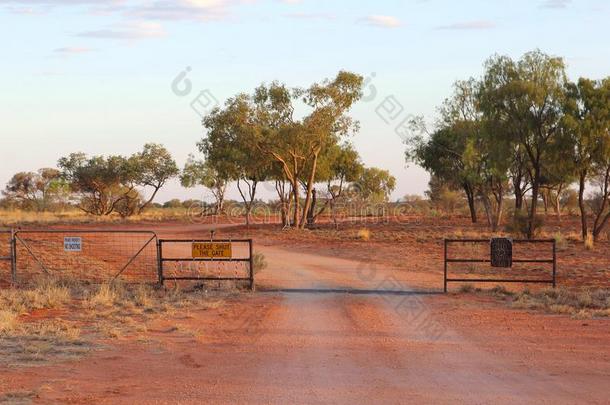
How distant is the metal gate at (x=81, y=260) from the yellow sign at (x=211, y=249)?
1130 mm

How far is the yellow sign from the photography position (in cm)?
1938

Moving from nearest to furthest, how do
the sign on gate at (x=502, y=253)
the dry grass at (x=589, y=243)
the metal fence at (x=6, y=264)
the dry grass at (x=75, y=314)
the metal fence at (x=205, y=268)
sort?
the dry grass at (x=75, y=314), the sign on gate at (x=502, y=253), the metal fence at (x=205, y=268), the metal fence at (x=6, y=264), the dry grass at (x=589, y=243)

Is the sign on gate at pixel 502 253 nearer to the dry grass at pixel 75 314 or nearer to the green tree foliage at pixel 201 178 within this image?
the dry grass at pixel 75 314

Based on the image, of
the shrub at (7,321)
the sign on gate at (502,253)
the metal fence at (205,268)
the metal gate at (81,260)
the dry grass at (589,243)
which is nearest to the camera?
the shrub at (7,321)

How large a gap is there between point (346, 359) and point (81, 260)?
16.5 meters

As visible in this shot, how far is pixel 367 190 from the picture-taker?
83.9 m

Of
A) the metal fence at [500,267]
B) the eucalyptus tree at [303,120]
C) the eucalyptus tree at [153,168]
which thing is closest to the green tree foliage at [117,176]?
the eucalyptus tree at [153,168]

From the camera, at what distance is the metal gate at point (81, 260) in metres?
21.4

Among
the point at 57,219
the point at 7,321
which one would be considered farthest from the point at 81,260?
the point at 57,219

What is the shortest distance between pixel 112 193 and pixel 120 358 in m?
71.7

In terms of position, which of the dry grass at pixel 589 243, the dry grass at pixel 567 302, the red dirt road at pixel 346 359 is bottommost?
the red dirt road at pixel 346 359

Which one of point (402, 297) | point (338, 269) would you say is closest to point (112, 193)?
point (338, 269)

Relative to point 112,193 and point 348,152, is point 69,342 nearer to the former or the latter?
point 348,152

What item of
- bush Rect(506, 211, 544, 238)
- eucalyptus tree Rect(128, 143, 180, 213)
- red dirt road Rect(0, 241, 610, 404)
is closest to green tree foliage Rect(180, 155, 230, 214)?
eucalyptus tree Rect(128, 143, 180, 213)
